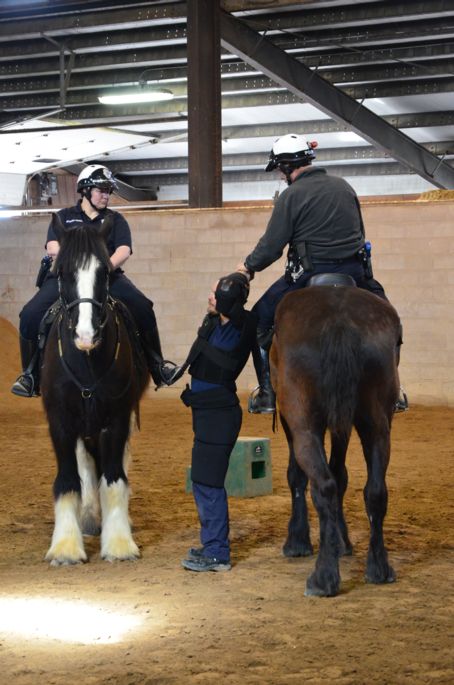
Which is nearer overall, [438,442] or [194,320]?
[438,442]

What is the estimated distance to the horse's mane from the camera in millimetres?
5922

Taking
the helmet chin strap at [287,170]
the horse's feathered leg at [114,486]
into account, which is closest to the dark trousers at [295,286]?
the helmet chin strap at [287,170]

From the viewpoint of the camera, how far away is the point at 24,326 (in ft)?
23.0

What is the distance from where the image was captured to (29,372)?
277 inches

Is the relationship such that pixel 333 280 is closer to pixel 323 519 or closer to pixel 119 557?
pixel 323 519

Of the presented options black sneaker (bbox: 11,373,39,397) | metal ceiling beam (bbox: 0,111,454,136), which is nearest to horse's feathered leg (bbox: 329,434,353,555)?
black sneaker (bbox: 11,373,39,397)

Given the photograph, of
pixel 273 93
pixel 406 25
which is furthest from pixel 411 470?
pixel 273 93

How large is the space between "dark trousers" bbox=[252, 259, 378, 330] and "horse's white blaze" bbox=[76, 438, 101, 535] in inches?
66.1

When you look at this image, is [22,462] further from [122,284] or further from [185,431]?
[122,284]

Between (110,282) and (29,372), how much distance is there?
0.84m

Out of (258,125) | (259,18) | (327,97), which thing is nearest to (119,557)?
(259,18)

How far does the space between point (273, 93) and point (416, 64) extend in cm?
319

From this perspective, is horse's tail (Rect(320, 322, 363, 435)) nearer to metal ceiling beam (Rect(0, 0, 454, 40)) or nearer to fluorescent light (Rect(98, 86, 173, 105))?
metal ceiling beam (Rect(0, 0, 454, 40))

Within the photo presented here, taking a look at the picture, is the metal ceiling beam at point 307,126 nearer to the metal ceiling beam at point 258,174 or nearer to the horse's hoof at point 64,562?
the metal ceiling beam at point 258,174
